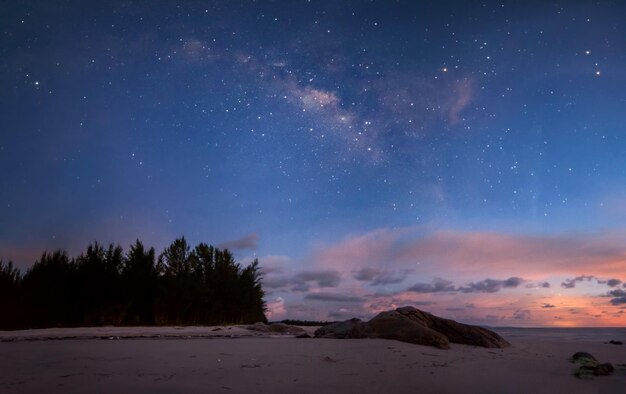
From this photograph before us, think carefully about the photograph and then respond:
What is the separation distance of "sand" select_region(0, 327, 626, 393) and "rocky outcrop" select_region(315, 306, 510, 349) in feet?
4.89

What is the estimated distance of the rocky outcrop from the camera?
8844 millimetres

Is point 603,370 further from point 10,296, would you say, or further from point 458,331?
point 10,296

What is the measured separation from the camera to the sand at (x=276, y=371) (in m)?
Result: 4.20

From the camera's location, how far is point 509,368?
6.08 m

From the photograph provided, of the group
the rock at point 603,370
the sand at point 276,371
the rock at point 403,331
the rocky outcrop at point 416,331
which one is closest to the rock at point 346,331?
the rocky outcrop at point 416,331

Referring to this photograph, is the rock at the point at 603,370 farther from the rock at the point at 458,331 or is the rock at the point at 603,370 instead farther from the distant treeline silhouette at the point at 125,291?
the distant treeline silhouette at the point at 125,291

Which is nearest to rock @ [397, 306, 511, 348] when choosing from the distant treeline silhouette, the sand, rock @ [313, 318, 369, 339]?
rock @ [313, 318, 369, 339]

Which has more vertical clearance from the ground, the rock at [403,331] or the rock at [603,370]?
the rock at [403,331]

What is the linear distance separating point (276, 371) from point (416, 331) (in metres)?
4.92

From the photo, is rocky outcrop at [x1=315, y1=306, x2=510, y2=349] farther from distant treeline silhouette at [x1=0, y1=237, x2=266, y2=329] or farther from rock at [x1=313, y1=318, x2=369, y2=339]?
distant treeline silhouette at [x1=0, y1=237, x2=266, y2=329]

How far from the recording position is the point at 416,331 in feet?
29.5

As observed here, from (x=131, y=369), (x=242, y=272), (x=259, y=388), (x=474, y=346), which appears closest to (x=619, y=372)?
(x=474, y=346)

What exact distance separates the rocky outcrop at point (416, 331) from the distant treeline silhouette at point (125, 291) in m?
15.6

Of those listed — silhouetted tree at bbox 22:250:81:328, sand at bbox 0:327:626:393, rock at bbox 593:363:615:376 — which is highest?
silhouetted tree at bbox 22:250:81:328
